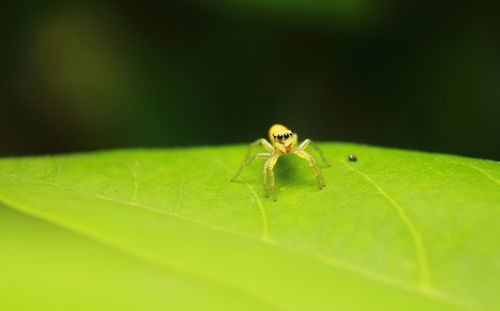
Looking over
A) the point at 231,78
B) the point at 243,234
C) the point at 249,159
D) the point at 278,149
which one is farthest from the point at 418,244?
the point at 231,78

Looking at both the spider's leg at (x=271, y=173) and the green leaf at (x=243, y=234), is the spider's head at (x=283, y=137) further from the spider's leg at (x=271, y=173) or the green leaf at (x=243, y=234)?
the green leaf at (x=243, y=234)

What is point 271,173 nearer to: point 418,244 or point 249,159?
point 249,159

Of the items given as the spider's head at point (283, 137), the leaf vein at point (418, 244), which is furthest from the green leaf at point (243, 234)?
the spider's head at point (283, 137)

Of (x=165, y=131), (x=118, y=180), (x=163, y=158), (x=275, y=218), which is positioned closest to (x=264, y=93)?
(x=165, y=131)

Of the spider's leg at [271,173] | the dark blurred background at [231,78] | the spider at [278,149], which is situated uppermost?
the dark blurred background at [231,78]

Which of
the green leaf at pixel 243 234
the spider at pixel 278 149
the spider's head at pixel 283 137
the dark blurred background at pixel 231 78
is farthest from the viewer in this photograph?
the dark blurred background at pixel 231 78

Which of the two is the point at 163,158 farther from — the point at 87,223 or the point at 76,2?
the point at 76,2
